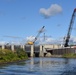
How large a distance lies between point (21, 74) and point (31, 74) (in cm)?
187

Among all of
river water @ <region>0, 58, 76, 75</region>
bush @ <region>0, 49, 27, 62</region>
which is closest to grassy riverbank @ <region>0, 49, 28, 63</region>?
bush @ <region>0, 49, 27, 62</region>

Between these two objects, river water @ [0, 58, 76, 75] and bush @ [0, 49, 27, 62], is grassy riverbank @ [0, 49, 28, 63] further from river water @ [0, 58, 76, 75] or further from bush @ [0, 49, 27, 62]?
Result: river water @ [0, 58, 76, 75]

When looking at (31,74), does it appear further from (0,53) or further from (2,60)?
(0,53)

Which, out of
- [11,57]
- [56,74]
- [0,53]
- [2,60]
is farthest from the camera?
[11,57]

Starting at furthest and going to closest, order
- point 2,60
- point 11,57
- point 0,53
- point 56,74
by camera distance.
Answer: point 11,57, point 0,53, point 2,60, point 56,74

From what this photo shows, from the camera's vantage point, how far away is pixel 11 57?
126188 mm

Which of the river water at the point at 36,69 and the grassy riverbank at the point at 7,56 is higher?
the grassy riverbank at the point at 7,56

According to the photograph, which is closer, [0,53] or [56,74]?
[56,74]

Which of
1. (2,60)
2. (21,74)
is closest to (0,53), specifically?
(2,60)

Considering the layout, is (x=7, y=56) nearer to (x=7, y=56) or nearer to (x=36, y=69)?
(x=7, y=56)

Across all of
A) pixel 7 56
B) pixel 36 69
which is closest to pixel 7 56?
pixel 7 56

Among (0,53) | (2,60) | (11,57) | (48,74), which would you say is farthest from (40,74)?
(11,57)

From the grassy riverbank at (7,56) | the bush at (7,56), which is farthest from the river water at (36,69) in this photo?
the bush at (7,56)

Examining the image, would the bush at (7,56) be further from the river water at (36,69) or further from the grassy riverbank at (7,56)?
the river water at (36,69)
